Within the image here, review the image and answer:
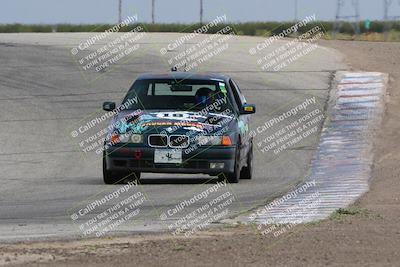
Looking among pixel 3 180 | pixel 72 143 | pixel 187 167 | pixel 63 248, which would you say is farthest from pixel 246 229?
pixel 72 143

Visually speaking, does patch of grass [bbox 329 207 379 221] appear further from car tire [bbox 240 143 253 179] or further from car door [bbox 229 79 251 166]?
car tire [bbox 240 143 253 179]

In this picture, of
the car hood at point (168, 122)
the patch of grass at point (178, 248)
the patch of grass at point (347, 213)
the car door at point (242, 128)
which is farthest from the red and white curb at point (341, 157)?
the patch of grass at point (178, 248)

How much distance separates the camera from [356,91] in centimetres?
2956

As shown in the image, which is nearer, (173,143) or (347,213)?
(347,213)

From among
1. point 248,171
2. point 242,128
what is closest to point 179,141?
point 242,128

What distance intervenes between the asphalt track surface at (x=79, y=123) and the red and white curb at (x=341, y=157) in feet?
1.04

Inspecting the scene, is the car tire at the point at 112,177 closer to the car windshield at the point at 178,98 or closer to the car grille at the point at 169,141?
the car grille at the point at 169,141

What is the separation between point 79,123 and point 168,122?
30.3 ft

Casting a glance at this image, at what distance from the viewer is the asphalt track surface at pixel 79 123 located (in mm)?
13469

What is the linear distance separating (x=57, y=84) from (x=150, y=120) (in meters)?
15.2

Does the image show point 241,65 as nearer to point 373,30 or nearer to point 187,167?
point 187,167

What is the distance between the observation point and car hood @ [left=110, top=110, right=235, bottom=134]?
16266mm

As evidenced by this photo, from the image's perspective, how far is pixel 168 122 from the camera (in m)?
16.3

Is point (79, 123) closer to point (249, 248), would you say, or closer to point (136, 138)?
point (136, 138)
